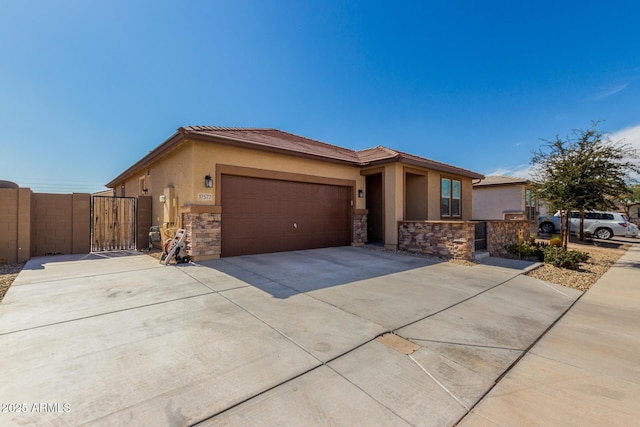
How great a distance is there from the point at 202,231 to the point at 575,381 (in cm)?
776

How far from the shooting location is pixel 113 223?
9.93 meters

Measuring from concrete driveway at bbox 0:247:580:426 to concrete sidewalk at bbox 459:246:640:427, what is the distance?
0.14 meters

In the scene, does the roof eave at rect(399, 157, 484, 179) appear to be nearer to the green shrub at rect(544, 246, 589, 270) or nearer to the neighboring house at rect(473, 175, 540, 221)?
the neighboring house at rect(473, 175, 540, 221)

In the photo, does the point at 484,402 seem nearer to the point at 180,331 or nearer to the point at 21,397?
the point at 180,331

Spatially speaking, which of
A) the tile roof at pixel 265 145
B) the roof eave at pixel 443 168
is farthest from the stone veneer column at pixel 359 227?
the roof eave at pixel 443 168

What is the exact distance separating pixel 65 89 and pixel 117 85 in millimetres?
1826

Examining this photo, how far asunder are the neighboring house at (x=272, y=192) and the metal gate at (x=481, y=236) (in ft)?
6.68

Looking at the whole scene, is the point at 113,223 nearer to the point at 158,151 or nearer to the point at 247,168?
the point at 158,151

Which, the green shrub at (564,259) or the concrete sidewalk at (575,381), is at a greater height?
the green shrub at (564,259)

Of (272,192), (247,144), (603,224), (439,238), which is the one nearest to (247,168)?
(247,144)

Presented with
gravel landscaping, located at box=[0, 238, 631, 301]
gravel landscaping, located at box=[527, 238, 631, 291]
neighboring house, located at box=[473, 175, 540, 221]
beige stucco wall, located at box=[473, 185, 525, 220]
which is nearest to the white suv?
neighboring house, located at box=[473, 175, 540, 221]

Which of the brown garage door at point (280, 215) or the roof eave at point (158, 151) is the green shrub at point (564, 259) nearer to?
the brown garage door at point (280, 215)

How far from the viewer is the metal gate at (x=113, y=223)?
9570 millimetres

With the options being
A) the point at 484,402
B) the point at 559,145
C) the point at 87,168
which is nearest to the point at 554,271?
the point at 559,145
